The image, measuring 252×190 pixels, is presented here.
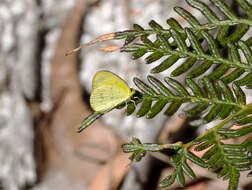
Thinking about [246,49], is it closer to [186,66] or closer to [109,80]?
[186,66]

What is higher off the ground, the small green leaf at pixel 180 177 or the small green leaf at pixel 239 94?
the small green leaf at pixel 239 94

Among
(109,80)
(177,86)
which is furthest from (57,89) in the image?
(177,86)

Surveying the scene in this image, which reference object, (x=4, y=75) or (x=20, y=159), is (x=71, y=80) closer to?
(x=4, y=75)

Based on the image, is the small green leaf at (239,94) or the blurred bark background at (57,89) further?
the blurred bark background at (57,89)

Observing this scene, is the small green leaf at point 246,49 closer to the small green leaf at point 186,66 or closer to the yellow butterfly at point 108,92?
the small green leaf at point 186,66

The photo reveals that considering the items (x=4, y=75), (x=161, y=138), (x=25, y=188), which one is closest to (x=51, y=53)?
(x=4, y=75)

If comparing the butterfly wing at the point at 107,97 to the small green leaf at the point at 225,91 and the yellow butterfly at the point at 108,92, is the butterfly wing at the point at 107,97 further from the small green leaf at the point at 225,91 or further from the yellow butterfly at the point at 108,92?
the small green leaf at the point at 225,91

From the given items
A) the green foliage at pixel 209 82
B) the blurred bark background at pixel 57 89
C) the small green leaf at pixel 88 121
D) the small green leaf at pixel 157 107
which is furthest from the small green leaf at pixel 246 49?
the blurred bark background at pixel 57 89

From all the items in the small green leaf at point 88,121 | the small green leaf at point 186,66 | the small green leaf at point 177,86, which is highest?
the small green leaf at point 186,66

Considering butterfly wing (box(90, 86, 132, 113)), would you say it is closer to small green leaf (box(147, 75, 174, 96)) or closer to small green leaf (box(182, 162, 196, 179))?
small green leaf (box(147, 75, 174, 96))
